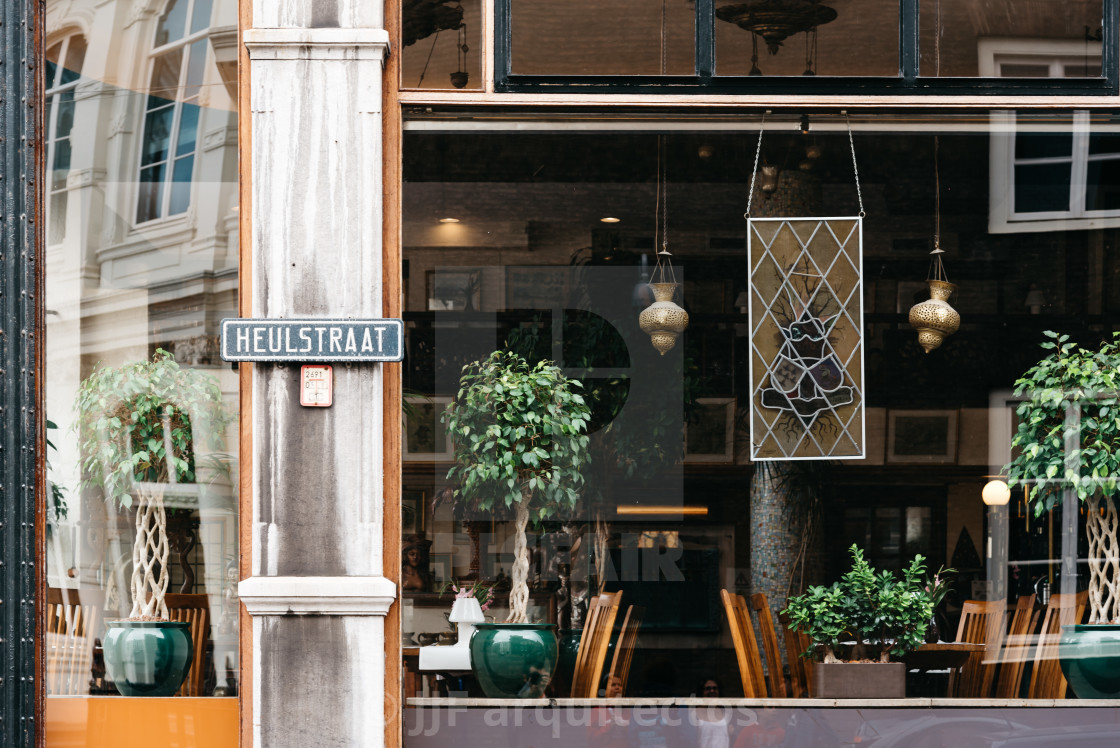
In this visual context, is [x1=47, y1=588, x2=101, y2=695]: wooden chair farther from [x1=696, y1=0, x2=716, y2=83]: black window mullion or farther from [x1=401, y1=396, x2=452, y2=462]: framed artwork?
[x1=696, y1=0, x2=716, y2=83]: black window mullion

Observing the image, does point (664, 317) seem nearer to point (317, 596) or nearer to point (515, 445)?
point (515, 445)

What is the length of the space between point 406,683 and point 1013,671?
3.49 meters

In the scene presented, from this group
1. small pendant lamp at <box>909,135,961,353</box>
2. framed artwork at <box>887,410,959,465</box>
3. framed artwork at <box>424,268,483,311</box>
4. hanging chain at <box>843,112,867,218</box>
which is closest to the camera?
hanging chain at <box>843,112,867,218</box>

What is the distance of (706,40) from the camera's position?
5.87 m

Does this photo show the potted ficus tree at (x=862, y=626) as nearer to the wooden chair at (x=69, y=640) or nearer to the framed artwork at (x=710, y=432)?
the framed artwork at (x=710, y=432)

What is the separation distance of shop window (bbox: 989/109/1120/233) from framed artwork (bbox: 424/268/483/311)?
11.4 ft

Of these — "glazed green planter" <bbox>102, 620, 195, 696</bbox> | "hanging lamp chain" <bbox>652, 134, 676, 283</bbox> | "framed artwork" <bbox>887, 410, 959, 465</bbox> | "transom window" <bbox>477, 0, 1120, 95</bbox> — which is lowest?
"glazed green planter" <bbox>102, 620, 195, 696</bbox>

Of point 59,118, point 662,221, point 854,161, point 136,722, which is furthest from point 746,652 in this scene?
point 59,118

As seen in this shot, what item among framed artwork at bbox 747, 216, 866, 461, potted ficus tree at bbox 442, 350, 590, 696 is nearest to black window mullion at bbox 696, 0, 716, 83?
framed artwork at bbox 747, 216, 866, 461

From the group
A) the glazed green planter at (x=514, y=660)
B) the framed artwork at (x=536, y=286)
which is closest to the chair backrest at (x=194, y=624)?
the glazed green planter at (x=514, y=660)

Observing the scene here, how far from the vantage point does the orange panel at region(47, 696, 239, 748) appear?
5.73 meters

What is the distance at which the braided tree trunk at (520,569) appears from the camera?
6.45 meters

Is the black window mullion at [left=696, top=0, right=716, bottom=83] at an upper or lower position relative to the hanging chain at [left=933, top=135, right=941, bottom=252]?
upper

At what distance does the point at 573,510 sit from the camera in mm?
7555
